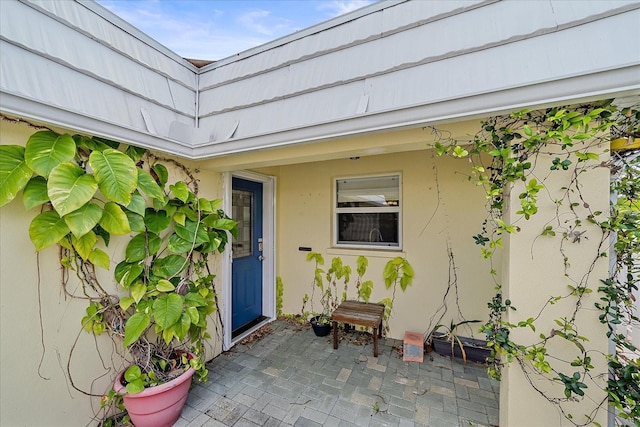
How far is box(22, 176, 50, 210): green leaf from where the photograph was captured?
1.49 meters

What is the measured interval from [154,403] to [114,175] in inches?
70.9

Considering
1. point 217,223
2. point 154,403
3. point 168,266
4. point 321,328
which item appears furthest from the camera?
point 321,328

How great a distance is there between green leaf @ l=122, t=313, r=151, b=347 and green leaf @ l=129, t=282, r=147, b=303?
0.13 metres

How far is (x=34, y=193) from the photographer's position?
152 centimetres

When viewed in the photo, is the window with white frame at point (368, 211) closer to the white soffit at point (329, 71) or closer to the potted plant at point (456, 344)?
the potted plant at point (456, 344)

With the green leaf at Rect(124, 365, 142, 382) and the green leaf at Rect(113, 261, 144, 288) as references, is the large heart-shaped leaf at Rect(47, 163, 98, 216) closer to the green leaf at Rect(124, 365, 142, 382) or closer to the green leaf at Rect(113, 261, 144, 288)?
the green leaf at Rect(113, 261, 144, 288)

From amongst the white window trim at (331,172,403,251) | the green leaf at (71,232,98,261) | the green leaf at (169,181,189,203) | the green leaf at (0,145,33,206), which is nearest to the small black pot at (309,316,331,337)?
the white window trim at (331,172,403,251)

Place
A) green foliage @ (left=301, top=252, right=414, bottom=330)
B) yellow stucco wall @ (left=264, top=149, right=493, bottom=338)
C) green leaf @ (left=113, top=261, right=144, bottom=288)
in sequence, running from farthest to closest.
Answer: green foliage @ (left=301, top=252, right=414, bottom=330) → yellow stucco wall @ (left=264, top=149, right=493, bottom=338) → green leaf @ (left=113, top=261, right=144, bottom=288)

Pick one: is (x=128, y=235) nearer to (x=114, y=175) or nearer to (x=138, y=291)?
(x=138, y=291)

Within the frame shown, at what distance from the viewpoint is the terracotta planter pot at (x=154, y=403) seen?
1880 mm

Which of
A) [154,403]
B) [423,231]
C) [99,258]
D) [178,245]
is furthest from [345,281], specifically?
[99,258]

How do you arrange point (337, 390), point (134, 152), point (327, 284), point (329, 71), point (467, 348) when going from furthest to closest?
point (327, 284) → point (467, 348) → point (337, 390) → point (134, 152) → point (329, 71)

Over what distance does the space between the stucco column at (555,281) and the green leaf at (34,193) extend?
3.07 m

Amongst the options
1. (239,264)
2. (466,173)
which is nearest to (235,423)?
(239,264)
